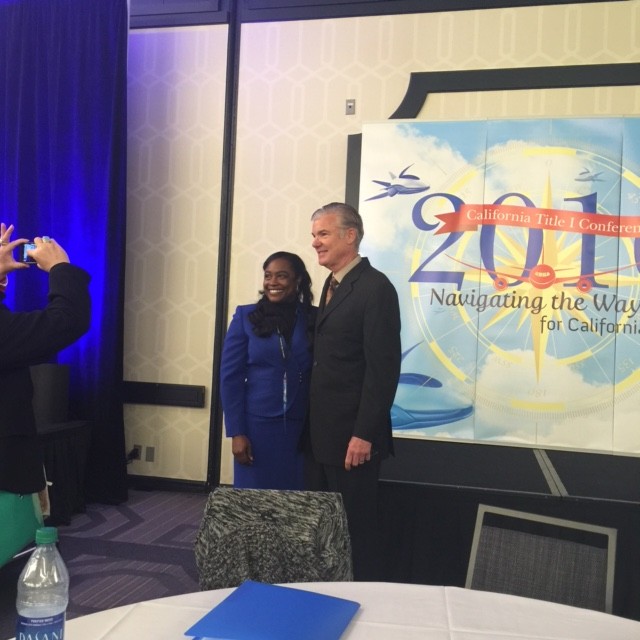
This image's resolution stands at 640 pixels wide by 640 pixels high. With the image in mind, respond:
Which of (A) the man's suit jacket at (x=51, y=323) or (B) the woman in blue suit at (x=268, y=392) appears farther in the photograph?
(B) the woman in blue suit at (x=268, y=392)

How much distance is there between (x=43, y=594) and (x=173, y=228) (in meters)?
3.40

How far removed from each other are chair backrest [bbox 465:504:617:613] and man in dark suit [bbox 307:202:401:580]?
0.52 meters

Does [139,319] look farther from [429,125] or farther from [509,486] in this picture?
[509,486]

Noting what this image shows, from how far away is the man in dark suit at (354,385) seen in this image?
197 cm

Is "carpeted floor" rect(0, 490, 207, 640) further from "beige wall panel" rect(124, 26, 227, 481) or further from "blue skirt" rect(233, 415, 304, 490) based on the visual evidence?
"blue skirt" rect(233, 415, 304, 490)

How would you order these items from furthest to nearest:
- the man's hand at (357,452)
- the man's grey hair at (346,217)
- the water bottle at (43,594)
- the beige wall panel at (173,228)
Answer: the beige wall panel at (173,228), the man's grey hair at (346,217), the man's hand at (357,452), the water bottle at (43,594)

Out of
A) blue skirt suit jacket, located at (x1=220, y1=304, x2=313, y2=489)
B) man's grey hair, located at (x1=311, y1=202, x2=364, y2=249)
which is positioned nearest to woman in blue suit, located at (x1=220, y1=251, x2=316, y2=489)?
blue skirt suit jacket, located at (x1=220, y1=304, x2=313, y2=489)

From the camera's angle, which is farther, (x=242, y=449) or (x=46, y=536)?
(x=242, y=449)

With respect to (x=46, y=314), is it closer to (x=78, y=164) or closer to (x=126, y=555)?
(x=126, y=555)

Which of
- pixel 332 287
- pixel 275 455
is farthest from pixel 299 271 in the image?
pixel 275 455

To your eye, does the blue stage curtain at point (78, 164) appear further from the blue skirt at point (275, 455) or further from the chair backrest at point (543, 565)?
the chair backrest at point (543, 565)

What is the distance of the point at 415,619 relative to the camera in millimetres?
1053

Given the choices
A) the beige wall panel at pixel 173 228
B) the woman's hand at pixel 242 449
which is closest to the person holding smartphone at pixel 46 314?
the woman's hand at pixel 242 449

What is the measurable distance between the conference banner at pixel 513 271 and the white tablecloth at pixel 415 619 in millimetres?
2630
